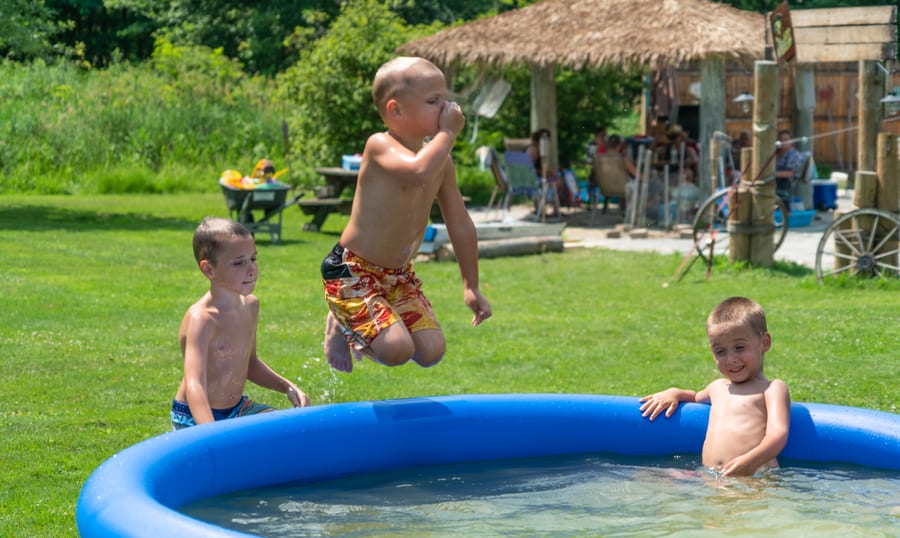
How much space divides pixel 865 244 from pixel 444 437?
718 centimetres

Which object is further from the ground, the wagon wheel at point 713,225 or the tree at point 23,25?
the tree at point 23,25

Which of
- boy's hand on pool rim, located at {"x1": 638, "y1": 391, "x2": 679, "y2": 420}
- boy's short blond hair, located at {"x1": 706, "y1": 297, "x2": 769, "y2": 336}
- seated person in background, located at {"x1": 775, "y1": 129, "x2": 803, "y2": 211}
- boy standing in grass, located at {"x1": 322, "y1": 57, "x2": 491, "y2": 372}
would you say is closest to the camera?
boy standing in grass, located at {"x1": 322, "y1": 57, "x2": 491, "y2": 372}

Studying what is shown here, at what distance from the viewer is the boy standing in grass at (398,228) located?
484cm

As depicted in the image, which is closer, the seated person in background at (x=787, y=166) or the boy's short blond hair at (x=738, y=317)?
the boy's short blond hair at (x=738, y=317)

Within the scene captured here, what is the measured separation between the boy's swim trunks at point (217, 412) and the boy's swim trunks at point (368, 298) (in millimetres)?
486

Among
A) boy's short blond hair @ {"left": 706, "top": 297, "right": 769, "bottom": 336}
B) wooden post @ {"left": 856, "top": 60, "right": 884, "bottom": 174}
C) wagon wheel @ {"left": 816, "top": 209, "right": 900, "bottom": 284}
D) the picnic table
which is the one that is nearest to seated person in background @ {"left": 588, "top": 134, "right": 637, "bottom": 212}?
the picnic table

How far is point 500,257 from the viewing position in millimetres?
14492

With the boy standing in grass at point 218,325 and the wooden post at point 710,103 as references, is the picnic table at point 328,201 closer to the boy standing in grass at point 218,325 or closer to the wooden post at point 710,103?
the wooden post at point 710,103

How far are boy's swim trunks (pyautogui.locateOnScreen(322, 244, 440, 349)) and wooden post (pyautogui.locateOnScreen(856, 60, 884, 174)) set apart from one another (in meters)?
7.65

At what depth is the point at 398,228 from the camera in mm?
4965

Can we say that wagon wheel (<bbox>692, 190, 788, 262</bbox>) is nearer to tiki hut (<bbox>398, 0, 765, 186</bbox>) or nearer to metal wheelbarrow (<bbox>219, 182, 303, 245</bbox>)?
tiki hut (<bbox>398, 0, 765, 186</bbox>)

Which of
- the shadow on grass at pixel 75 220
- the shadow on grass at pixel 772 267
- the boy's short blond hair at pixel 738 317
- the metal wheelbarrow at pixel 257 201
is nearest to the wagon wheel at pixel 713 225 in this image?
the shadow on grass at pixel 772 267

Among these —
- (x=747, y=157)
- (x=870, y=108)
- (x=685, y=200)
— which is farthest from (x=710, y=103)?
(x=870, y=108)

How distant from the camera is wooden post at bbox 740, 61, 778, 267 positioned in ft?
39.2
